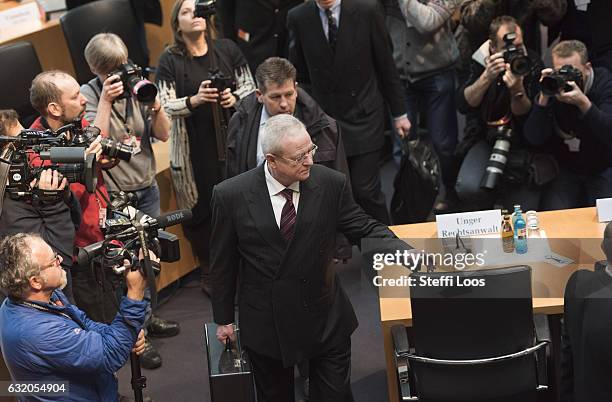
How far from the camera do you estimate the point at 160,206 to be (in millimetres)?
5695

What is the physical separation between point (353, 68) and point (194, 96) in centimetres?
91

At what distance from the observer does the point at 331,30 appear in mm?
5488

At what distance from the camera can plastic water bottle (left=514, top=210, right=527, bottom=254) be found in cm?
442

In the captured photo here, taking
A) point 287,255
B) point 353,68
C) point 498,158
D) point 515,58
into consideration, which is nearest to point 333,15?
point 353,68

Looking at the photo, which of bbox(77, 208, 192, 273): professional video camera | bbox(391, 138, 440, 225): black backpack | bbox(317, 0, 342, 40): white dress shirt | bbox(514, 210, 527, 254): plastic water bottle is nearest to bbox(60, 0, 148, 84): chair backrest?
bbox(317, 0, 342, 40): white dress shirt

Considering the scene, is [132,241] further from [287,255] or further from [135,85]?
[135,85]

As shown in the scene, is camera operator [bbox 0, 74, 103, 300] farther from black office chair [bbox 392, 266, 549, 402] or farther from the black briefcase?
black office chair [bbox 392, 266, 549, 402]

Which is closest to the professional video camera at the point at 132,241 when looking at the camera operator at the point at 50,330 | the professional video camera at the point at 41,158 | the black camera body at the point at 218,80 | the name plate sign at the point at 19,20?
the camera operator at the point at 50,330

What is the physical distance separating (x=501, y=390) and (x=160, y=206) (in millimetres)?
2583

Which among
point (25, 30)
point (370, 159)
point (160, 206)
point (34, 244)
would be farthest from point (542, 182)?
point (25, 30)

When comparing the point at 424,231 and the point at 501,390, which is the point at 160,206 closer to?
the point at 424,231

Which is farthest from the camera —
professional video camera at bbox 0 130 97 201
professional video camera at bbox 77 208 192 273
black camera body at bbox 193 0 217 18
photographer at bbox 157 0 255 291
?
photographer at bbox 157 0 255 291

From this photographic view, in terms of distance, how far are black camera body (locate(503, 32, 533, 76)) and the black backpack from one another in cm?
67

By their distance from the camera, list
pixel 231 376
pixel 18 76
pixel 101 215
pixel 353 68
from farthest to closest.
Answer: pixel 18 76, pixel 353 68, pixel 101 215, pixel 231 376
